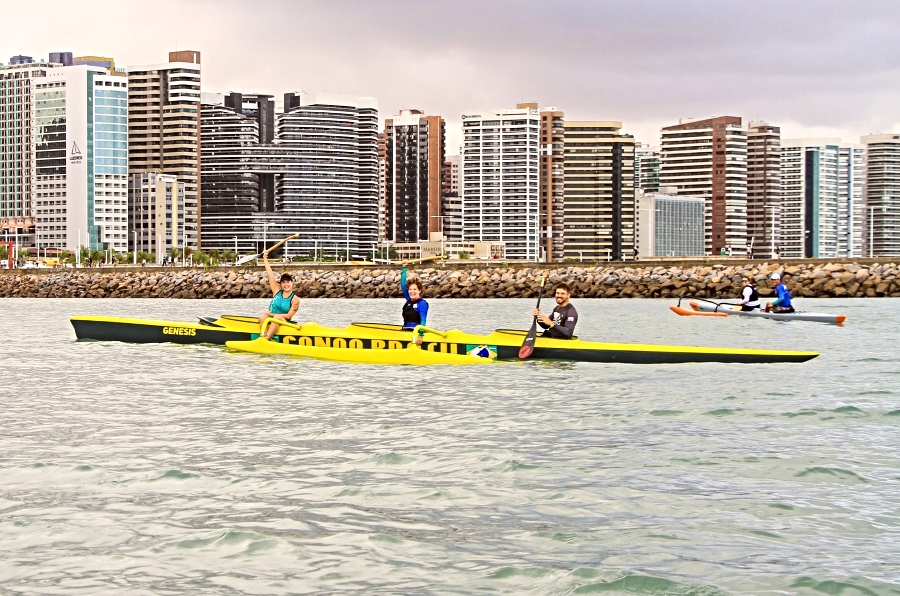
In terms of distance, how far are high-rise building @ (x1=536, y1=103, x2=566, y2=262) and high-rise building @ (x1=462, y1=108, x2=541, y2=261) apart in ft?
5.65

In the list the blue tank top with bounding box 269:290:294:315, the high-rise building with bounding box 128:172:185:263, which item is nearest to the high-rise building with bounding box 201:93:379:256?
the high-rise building with bounding box 128:172:185:263

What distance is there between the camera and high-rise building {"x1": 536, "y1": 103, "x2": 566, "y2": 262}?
609 feet

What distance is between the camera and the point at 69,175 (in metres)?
164

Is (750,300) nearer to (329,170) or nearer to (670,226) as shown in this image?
(329,170)

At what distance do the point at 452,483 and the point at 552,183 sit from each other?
180601 mm

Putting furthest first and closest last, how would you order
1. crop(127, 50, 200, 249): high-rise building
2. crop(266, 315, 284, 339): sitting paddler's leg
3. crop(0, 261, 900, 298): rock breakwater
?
crop(127, 50, 200, 249): high-rise building, crop(0, 261, 900, 298): rock breakwater, crop(266, 315, 284, 339): sitting paddler's leg

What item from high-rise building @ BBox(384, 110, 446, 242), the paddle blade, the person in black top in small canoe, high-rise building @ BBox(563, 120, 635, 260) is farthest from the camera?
high-rise building @ BBox(384, 110, 446, 242)

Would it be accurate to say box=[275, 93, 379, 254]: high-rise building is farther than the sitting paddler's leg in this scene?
Yes

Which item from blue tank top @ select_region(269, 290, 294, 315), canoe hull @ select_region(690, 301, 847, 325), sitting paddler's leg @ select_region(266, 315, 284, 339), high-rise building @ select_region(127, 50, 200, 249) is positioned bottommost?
canoe hull @ select_region(690, 301, 847, 325)

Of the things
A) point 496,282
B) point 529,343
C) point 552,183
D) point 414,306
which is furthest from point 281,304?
point 552,183

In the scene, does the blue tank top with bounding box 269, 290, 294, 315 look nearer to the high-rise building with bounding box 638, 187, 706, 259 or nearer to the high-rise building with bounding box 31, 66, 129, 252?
the high-rise building with bounding box 31, 66, 129, 252

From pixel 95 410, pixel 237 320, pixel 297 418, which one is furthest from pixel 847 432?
A: pixel 237 320

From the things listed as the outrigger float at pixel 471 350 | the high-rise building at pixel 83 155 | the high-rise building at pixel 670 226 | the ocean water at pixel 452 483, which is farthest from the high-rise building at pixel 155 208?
the ocean water at pixel 452 483

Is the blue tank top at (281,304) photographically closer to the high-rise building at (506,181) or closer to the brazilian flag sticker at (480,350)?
the brazilian flag sticker at (480,350)
